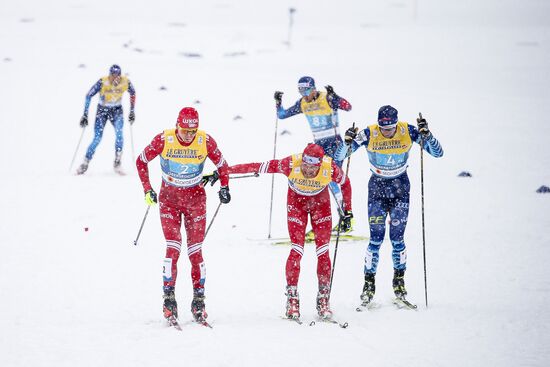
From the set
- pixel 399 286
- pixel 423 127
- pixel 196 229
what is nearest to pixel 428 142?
pixel 423 127

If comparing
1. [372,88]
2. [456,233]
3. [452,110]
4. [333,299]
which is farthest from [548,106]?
[333,299]

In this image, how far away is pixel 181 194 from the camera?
751 cm

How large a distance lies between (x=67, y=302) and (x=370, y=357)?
13.8 feet

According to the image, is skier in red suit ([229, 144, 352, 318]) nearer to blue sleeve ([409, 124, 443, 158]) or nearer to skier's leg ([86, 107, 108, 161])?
blue sleeve ([409, 124, 443, 158])

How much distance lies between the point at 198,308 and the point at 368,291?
247 cm

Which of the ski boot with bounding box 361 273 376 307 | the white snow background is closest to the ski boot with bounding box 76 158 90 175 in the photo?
the white snow background

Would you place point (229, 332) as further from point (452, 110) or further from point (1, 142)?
point (452, 110)

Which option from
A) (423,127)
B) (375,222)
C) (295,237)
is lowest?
(295,237)

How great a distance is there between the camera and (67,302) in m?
8.12

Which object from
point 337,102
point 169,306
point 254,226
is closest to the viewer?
point 169,306

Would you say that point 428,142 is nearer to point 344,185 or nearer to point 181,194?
point 344,185

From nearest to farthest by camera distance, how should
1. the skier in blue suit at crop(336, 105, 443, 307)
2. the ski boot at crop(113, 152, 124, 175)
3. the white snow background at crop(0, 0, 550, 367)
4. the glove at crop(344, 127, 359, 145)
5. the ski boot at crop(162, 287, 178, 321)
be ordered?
1. the white snow background at crop(0, 0, 550, 367)
2. the ski boot at crop(162, 287, 178, 321)
3. the glove at crop(344, 127, 359, 145)
4. the skier in blue suit at crop(336, 105, 443, 307)
5. the ski boot at crop(113, 152, 124, 175)

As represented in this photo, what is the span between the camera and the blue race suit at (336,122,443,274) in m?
8.30

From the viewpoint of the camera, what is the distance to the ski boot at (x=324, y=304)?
7.66 meters
